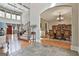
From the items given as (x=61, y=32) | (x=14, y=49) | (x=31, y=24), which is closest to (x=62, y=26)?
(x=61, y=32)

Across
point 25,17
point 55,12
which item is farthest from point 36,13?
point 55,12

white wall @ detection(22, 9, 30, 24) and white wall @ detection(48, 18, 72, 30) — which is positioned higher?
white wall @ detection(22, 9, 30, 24)

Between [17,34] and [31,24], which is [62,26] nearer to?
[31,24]

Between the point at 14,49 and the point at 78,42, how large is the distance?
1.09 metres

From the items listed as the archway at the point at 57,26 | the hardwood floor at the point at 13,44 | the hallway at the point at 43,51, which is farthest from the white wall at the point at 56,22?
the hardwood floor at the point at 13,44

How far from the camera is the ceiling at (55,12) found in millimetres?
1965

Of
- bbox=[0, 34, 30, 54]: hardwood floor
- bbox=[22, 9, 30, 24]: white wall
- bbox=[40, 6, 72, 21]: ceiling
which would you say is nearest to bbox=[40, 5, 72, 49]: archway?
bbox=[40, 6, 72, 21]: ceiling

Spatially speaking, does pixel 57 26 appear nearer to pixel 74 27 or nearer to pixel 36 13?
pixel 74 27

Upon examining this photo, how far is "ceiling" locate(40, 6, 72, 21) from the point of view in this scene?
1965 mm

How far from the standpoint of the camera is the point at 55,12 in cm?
202

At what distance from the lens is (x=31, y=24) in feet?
6.56

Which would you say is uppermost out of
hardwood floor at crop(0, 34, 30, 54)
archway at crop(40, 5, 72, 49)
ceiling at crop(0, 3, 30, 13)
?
ceiling at crop(0, 3, 30, 13)

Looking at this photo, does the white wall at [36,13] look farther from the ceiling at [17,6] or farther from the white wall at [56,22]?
the white wall at [56,22]

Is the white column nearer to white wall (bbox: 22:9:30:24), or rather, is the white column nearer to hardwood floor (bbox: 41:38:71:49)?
hardwood floor (bbox: 41:38:71:49)
